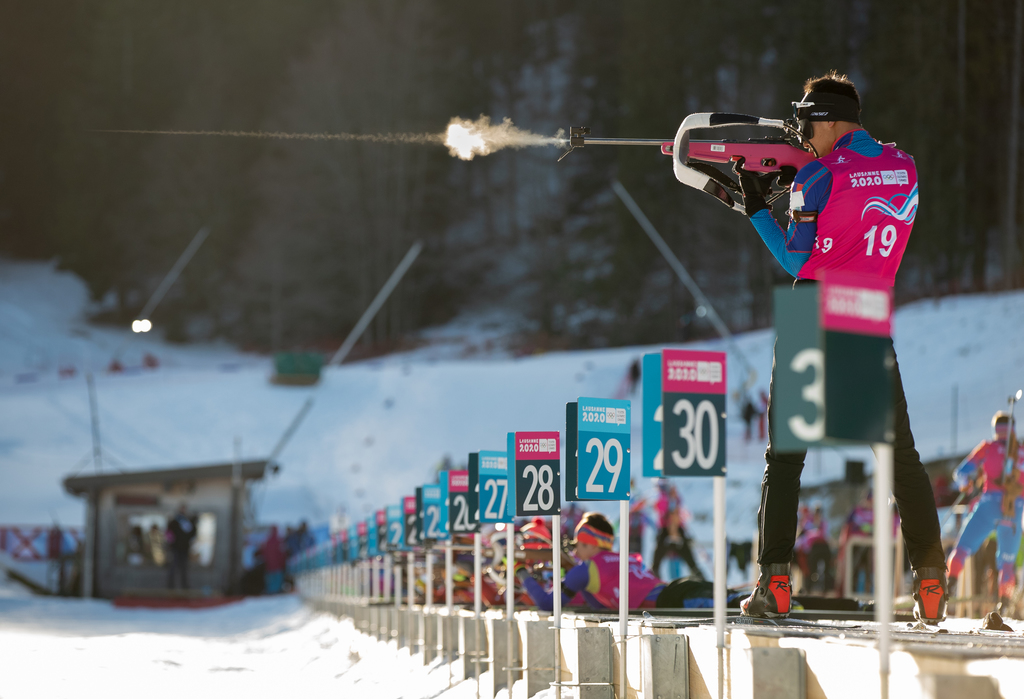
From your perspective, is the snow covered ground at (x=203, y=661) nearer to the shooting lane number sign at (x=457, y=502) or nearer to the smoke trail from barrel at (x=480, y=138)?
the shooting lane number sign at (x=457, y=502)

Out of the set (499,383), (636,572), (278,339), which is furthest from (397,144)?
(636,572)

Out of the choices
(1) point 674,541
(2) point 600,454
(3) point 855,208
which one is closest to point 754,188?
(3) point 855,208

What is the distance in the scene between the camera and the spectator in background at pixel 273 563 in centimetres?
2341

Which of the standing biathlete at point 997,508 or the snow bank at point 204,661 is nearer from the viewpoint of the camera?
the snow bank at point 204,661

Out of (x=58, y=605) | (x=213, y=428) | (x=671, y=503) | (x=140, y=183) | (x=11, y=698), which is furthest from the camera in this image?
(x=140, y=183)

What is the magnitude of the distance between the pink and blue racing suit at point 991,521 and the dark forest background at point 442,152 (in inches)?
1244

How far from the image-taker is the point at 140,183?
2379 inches

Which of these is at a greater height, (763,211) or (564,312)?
(564,312)

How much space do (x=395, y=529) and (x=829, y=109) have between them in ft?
17.6

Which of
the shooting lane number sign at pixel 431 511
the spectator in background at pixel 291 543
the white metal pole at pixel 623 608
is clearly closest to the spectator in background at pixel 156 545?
the spectator in background at pixel 291 543

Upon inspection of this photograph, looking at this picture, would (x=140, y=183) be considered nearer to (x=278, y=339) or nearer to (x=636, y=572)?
(x=278, y=339)

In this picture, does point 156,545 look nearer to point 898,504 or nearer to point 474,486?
point 474,486

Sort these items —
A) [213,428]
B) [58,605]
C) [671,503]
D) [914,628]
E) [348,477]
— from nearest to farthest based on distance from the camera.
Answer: [914,628] → [671,503] → [58,605] → [348,477] → [213,428]

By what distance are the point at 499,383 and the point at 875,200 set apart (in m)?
34.3
